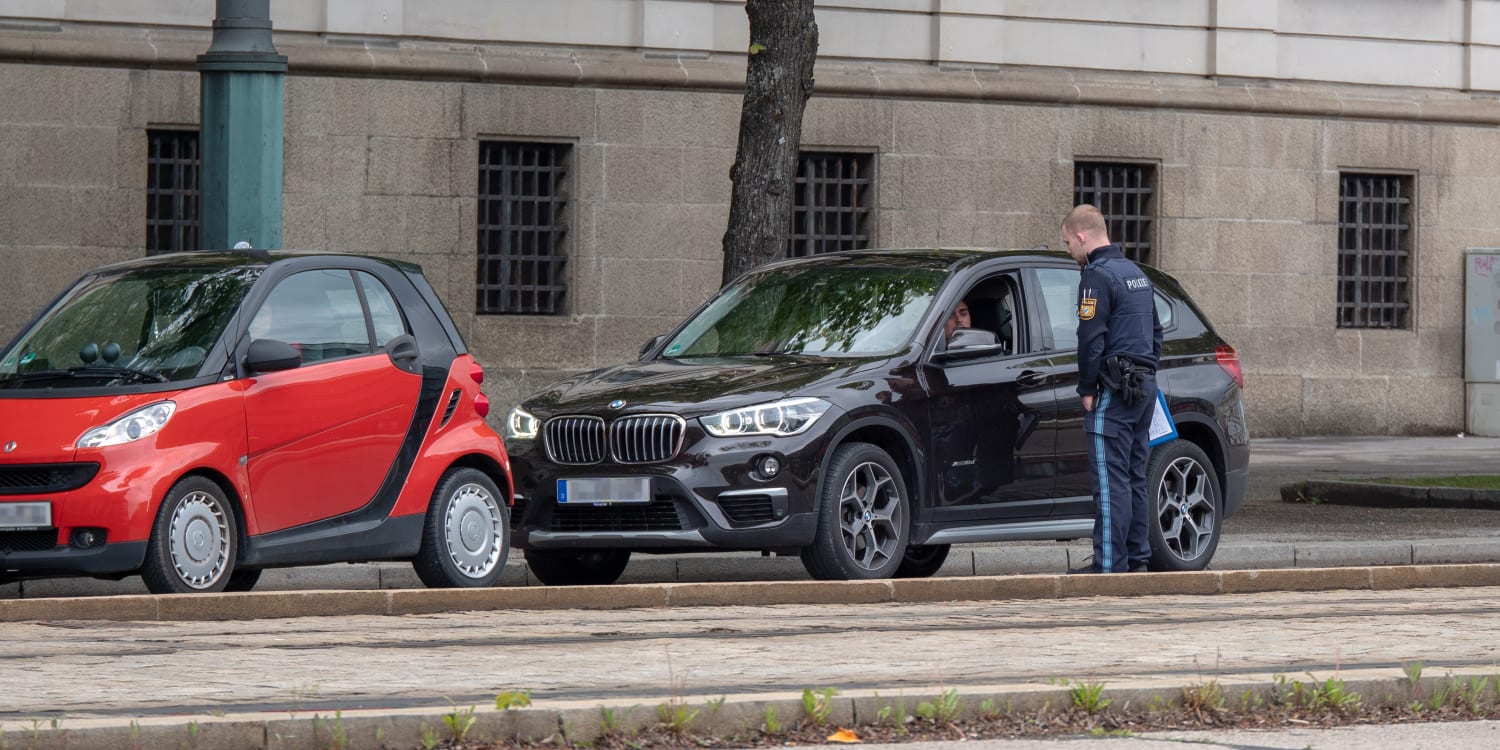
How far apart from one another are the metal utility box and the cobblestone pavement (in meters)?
15.6

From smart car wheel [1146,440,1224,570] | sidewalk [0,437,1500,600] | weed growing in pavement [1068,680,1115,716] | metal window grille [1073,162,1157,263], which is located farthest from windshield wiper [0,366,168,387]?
metal window grille [1073,162,1157,263]

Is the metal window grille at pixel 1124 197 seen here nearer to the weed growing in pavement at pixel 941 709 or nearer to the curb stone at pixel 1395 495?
the curb stone at pixel 1395 495

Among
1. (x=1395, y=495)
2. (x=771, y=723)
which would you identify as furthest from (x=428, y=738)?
(x=1395, y=495)

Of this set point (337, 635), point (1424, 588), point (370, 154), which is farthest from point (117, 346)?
point (370, 154)

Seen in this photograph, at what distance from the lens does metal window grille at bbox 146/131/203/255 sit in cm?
2041

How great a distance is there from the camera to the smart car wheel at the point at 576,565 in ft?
37.3

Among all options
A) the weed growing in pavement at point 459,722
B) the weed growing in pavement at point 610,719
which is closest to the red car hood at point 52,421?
the weed growing in pavement at point 459,722

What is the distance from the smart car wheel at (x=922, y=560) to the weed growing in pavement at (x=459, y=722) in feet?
20.7

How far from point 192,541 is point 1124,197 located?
52.9 feet

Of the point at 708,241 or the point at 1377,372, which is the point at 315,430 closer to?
the point at 708,241

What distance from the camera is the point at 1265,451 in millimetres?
22359

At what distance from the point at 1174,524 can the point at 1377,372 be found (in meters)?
13.9

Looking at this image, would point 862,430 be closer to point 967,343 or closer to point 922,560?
point 967,343

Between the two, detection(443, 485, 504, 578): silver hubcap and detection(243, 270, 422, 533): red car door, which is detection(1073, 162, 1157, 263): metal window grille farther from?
detection(243, 270, 422, 533): red car door
